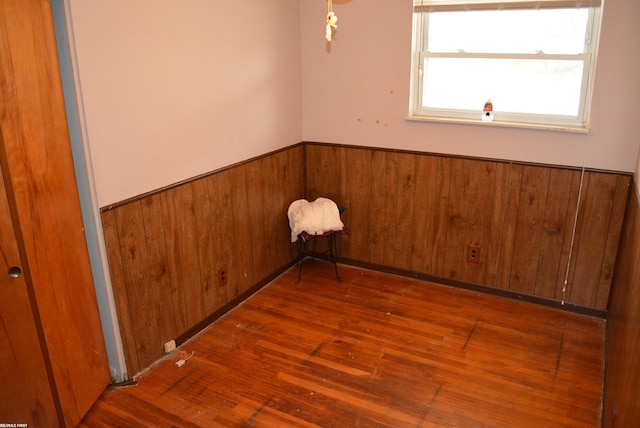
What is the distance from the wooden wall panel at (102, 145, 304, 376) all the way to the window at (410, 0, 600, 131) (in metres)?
1.24

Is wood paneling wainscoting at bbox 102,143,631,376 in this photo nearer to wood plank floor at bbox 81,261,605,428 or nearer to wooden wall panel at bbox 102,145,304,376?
wooden wall panel at bbox 102,145,304,376

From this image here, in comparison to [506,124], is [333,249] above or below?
below

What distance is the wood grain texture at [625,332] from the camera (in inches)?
75.6

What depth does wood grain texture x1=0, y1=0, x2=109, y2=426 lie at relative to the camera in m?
2.08

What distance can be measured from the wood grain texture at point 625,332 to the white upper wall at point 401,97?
17.7 inches

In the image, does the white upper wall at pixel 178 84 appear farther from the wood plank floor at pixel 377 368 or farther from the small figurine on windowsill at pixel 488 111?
the small figurine on windowsill at pixel 488 111

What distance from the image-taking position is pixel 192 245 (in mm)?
3193

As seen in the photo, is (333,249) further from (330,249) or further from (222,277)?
(222,277)

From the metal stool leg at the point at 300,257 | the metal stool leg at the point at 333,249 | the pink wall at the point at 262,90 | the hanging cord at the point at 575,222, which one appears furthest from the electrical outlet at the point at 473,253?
the metal stool leg at the point at 300,257

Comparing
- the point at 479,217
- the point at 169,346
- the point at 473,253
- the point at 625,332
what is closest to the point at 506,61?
the point at 479,217

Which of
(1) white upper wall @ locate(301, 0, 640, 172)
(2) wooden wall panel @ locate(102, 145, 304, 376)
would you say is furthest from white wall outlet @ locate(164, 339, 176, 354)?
(1) white upper wall @ locate(301, 0, 640, 172)

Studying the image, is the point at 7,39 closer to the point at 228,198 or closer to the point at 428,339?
the point at 228,198

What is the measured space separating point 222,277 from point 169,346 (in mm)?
597

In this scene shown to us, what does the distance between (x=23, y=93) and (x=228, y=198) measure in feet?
4.96
